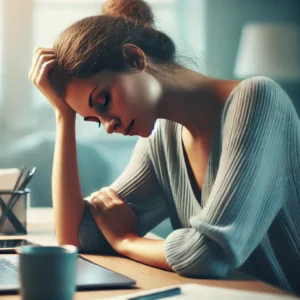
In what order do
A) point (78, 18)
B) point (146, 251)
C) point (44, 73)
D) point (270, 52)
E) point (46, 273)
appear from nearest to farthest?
point (46, 273)
point (146, 251)
point (44, 73)
point (78, 18)
point (270, 52)

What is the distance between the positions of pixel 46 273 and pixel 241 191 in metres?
0.43

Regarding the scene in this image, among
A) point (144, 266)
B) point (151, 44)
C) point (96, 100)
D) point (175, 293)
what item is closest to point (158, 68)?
point (151, 44)

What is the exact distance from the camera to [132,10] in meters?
1.41

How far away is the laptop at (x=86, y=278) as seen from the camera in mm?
893

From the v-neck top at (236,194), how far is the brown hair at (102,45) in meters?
0.19

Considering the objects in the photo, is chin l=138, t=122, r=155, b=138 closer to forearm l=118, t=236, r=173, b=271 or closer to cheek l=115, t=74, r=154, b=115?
cheek l=115, t=74, r=154, b=115

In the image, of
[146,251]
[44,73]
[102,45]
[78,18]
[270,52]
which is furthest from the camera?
[270,52]

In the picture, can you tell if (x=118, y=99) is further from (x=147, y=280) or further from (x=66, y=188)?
(x=147, y=280)

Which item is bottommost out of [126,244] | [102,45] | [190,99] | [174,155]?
[126,244]

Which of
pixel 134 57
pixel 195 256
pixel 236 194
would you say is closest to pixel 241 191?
pixel 236 194

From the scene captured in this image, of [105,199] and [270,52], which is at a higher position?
[270,52]

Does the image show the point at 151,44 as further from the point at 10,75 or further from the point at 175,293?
the point at 10,75

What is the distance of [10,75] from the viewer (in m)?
2.39

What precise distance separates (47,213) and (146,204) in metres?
0.66
